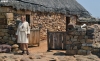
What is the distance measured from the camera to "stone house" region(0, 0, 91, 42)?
12.6 metres

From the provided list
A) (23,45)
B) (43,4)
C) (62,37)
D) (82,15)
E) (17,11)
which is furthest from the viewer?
(82,15)

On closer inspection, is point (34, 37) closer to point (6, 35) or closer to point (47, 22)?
point (6, 35)

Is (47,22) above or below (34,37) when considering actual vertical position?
above

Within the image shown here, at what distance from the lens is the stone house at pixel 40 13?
41.2 ft

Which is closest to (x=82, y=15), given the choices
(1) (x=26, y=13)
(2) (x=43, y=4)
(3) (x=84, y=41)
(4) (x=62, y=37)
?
(2) (x=43, y=4)

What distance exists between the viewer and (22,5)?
44.1 ft

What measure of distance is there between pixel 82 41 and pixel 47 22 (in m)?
7.90

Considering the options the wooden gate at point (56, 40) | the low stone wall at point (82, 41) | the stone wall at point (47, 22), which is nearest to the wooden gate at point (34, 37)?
the stone wall at point (47, 22)

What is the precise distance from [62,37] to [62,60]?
2.60m

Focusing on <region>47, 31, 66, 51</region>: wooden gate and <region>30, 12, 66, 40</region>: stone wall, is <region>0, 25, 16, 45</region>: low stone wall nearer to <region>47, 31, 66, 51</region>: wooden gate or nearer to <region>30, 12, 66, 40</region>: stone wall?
<region>47, 31, 66, 51</region>: wooden gate

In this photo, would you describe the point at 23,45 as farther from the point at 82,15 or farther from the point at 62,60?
the point at 82,15

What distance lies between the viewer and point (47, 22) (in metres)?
16.9

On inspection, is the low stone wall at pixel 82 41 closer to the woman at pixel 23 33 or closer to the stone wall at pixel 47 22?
the woman at pixel 23 33

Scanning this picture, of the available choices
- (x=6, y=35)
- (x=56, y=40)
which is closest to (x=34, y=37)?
(x=6, y=35)
